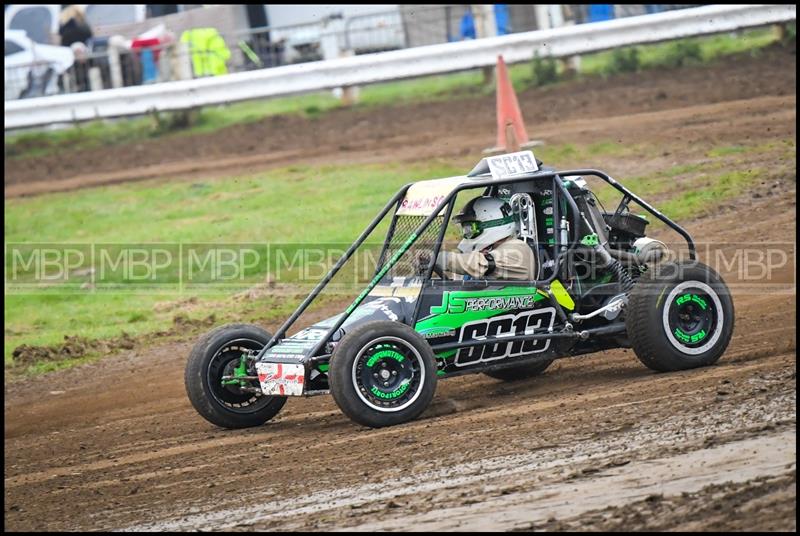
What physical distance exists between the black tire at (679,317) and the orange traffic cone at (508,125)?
22.7 ft

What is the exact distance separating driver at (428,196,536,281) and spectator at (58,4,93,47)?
1608cm

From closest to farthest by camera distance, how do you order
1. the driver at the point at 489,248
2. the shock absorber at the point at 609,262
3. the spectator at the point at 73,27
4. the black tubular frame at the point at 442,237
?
1. the black tubular frame at the point at 442,237
2. the driver at the point at 489,248
3. the shock absorber at the point at 609,262
4. the spectator at the point at 73,27

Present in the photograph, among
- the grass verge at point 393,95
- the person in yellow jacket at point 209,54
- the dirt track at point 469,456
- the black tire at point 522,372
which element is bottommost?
the black tire at point 522,372

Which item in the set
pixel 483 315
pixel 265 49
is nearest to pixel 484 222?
pixel 483 315

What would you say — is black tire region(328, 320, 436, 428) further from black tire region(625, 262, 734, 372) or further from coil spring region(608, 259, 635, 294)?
coil spring region(608, 259, 635, 294)

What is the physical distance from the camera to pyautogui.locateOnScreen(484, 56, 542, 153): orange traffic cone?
48.0 ft

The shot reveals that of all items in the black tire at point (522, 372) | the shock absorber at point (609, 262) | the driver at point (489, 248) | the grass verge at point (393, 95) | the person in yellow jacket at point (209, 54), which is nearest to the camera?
the driver at point (489, 248)

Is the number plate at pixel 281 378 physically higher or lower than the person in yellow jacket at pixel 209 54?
lower

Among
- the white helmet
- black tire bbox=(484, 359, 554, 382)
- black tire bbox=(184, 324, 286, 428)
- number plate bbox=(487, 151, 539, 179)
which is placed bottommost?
black tire bbox=(484, 359, 554, 382)

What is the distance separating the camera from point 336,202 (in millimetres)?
14445

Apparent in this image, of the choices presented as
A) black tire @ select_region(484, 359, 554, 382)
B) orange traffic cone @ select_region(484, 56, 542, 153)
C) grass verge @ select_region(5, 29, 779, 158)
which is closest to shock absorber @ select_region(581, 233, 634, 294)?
black tire @ select_region(484, 359, 554, 382)

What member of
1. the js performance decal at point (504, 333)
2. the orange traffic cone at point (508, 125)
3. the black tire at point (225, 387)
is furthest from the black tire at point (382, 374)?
the orange traffic cone at point (508, 125)

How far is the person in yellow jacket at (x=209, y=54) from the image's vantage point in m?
19.8

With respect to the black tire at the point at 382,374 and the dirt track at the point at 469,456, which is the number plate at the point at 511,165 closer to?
the black tire at the point at 382,374
